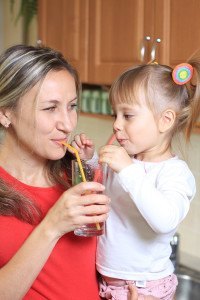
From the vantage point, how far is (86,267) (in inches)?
51.6

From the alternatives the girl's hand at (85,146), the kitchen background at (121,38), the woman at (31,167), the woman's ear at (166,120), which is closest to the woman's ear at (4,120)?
the woman at (31,167)

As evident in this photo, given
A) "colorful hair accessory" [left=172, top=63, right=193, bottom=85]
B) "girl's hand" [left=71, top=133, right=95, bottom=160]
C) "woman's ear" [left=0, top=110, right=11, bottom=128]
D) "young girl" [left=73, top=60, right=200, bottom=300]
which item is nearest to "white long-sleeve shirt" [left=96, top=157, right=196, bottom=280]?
"young girl" [left=73, top=60, right=200, bottom=300]

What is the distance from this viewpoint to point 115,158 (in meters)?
1.14

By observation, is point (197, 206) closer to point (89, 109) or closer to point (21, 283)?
point (89, 109)

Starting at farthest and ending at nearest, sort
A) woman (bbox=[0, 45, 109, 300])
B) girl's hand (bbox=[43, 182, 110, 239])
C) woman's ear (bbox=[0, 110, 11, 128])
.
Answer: woman's ear (bbox=[0, 110, 11, 128])
woman (bbox=[0, 45, 109, 300])
girl's hand (bbox=[43, 182, 110, 239])

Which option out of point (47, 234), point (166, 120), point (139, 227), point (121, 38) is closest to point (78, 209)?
point (47, 234)

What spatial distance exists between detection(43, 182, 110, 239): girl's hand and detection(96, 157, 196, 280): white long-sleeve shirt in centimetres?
8

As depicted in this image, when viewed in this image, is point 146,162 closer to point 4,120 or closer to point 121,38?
point 4,120

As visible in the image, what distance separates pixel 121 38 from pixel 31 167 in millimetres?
868

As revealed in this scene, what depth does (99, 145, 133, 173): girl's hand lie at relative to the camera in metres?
1.14

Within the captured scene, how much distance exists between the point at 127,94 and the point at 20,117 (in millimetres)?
293

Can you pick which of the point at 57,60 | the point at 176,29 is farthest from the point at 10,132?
the point at 176,29

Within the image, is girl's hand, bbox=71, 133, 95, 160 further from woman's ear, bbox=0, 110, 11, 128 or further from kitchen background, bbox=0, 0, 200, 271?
kitchen background, bbox=0, 0, 200, 271

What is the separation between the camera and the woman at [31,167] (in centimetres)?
123
